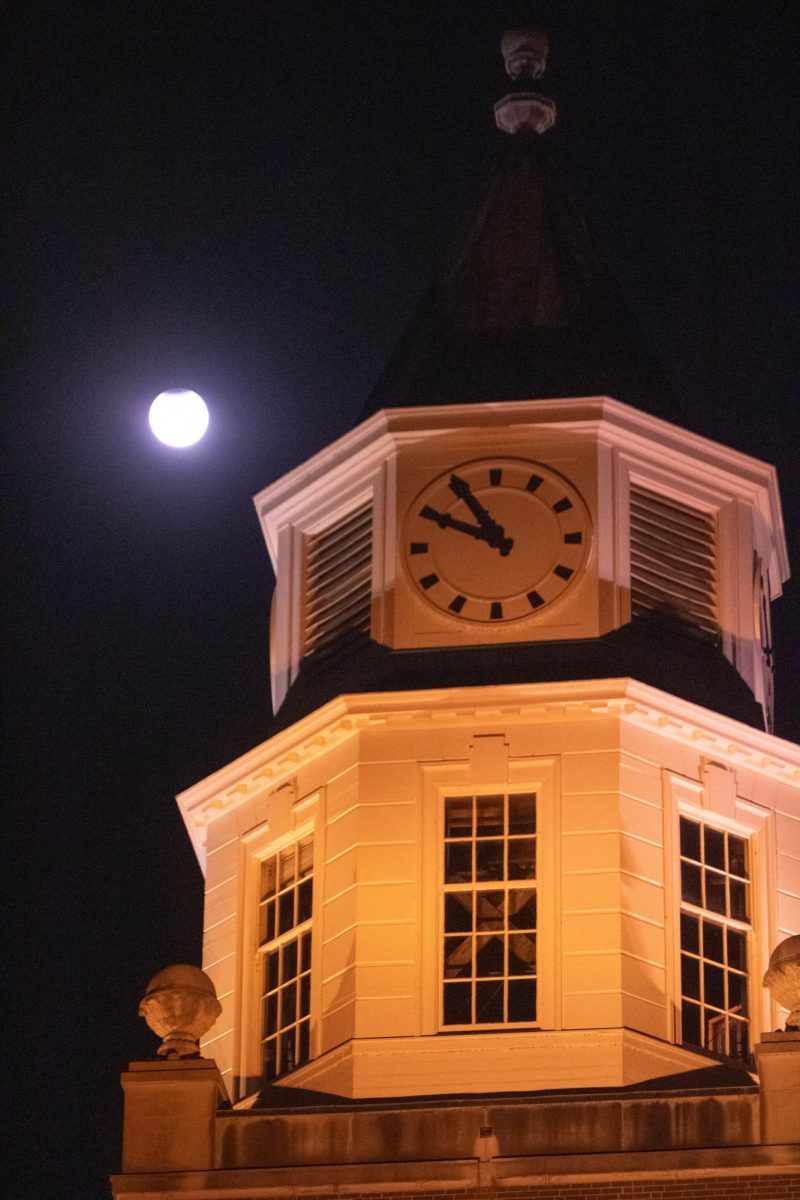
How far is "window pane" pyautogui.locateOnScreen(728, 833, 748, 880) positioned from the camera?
47.1 meters

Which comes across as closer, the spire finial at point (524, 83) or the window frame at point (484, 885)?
the window frame at point (484, 885)

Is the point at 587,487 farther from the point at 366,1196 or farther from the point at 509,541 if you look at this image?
the point at 366,1196

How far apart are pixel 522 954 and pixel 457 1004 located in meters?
0.78

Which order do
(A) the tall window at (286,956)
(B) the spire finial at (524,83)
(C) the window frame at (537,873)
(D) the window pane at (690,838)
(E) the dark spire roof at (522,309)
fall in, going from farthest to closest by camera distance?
(B) the spire finial at (524,83)
(E) the dark spire roof at (522,309)
(D) the window pane at (690,838)
(A) the tall window at (286,956)
(C) the window frame at (537,873)

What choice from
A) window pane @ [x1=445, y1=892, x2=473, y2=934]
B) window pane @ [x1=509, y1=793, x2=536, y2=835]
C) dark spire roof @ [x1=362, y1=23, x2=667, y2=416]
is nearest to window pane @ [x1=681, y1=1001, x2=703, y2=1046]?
window pane @ [x1=445, y1=892, x2=473, y2=934]

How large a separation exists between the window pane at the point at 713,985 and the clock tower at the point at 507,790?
0.03 meters

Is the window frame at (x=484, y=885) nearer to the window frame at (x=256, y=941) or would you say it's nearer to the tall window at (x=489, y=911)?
the tall window at (x=489, y=911)

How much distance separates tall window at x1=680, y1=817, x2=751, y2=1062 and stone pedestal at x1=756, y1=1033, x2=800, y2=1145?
1.70 m

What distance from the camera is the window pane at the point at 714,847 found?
46938mm

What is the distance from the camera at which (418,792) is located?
46625 mm

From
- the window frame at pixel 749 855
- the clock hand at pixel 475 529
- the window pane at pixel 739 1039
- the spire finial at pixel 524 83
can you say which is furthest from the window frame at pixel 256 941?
the spire finial at pixel 524 83

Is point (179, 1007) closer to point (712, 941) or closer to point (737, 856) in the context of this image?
point (712, 941)

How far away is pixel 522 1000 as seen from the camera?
149 ft

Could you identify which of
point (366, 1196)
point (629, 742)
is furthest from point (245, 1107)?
point (629, 742)
